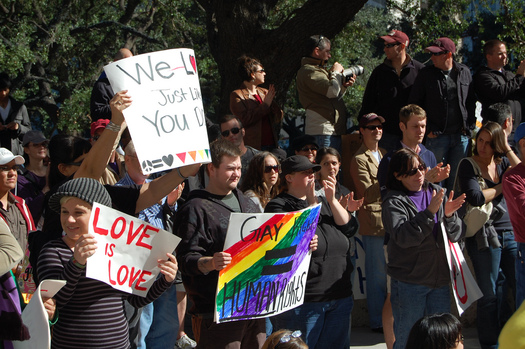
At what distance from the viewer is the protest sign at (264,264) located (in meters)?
4.50

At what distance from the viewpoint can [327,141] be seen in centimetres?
821

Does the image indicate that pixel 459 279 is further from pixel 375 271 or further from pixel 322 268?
pixel 375 271

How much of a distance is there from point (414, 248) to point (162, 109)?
227cm

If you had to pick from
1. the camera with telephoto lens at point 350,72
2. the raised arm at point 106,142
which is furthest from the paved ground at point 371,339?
the raised arm at point 106,142

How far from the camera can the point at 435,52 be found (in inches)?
308

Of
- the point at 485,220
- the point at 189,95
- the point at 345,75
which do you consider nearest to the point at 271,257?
the point at 189,95

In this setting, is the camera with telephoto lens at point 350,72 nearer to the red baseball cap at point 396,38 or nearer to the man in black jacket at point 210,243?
the red baseball cap at point 396,38

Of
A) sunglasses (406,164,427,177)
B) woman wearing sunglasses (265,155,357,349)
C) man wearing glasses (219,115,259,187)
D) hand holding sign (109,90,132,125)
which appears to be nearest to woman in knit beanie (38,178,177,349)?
hand holding sign (109,90,132,125)

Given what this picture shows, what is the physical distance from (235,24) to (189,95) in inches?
→ 213

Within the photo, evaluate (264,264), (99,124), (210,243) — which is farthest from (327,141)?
(210,243)

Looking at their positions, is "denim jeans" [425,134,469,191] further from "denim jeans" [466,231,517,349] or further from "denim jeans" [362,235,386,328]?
"denim jeans" [466,231,517,349]

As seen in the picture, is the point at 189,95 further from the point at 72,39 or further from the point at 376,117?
the point at 72,39

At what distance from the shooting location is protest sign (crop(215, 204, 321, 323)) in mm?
4500

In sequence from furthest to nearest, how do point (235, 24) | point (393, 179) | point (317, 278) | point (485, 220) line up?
point (235, 24), point (485, 220), point (393, 179), point (317, 278)
